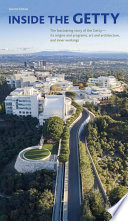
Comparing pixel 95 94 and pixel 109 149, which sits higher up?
pixel 95 94

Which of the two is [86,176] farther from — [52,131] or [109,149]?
[109,149]

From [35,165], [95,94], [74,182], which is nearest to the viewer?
[74,182]

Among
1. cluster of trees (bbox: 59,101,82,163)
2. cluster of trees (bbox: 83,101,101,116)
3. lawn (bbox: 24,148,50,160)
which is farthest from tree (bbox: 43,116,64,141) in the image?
cluster of trees (bbox: 83,101,101,116)

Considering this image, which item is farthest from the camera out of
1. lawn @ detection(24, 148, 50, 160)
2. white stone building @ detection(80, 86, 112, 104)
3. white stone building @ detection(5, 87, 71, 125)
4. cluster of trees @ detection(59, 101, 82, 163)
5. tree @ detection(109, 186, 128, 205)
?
white stone building @ detection(80, 86, 112, 104)

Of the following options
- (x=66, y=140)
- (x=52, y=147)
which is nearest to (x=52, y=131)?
(x=52, y=147)

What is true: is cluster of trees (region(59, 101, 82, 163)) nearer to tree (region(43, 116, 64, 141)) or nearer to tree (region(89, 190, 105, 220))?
tree (region(43, 116, 64, 141))

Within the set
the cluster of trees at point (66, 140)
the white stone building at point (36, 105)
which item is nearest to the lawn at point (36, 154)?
the cluster of trees at point (66, 140)
